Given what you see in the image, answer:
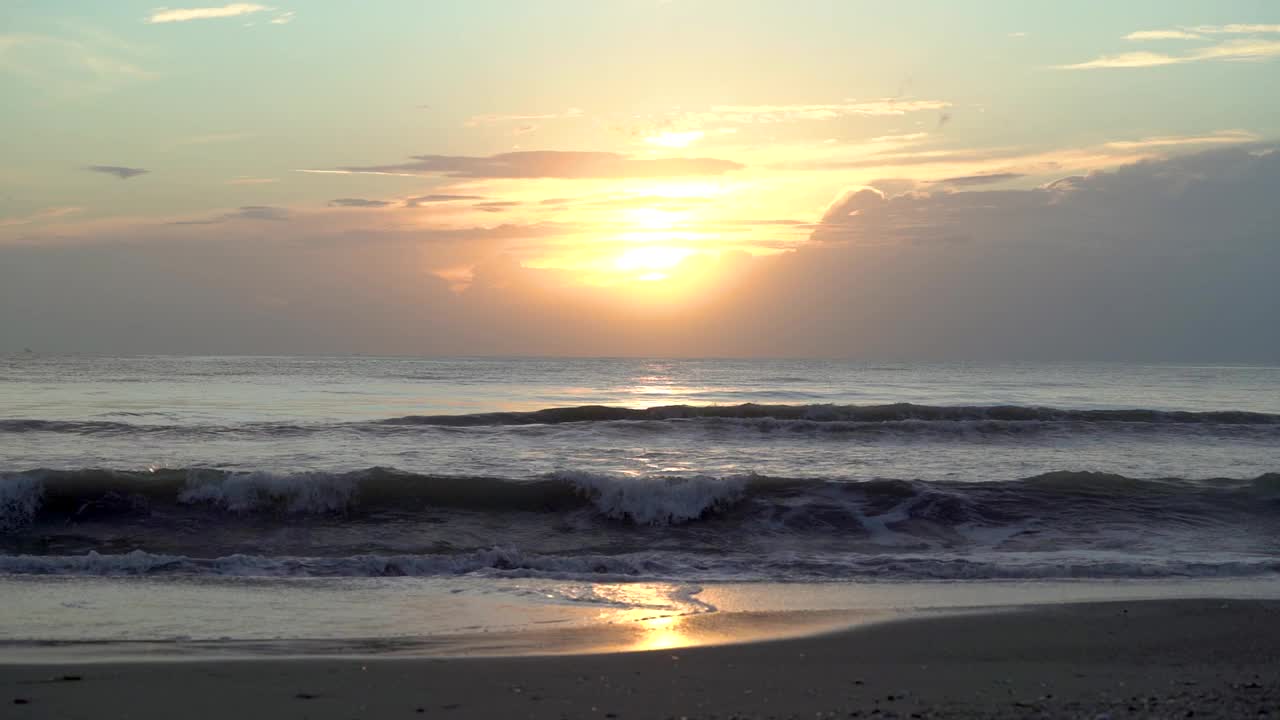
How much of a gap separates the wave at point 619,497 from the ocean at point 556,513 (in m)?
0.05

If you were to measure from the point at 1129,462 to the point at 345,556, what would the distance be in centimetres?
1749

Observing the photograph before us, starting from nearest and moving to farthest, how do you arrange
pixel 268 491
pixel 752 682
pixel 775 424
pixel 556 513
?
pixel 752 682
pixel 268 491
pixel 556 513
pixel 775 424

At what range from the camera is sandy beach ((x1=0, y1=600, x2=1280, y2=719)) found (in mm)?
5805

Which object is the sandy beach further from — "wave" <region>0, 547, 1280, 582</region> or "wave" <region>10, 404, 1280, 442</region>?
"wave" <region>10, 404, 1280, 442</region>

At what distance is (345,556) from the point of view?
12.6 meters

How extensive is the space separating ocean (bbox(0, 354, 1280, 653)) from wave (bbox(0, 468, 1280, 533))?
0.16ft

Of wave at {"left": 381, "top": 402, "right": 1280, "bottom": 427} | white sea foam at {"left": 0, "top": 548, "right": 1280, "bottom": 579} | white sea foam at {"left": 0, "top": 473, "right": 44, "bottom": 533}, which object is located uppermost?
white sea foam at {"left": 0, "top": 473, "right": 44, "bottom": 533}

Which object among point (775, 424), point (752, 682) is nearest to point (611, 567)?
point (752, 682)

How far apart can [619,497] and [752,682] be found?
9.55 metres

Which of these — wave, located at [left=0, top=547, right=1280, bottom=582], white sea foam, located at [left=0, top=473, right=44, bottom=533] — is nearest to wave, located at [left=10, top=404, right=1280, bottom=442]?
white sea foam, located at [left=0, top=473, right=44, bottom=533]

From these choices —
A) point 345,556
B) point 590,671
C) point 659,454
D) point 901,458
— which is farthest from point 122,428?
point 590,671

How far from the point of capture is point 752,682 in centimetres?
648

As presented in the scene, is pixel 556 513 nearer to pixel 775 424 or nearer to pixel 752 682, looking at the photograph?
pixel 752 682

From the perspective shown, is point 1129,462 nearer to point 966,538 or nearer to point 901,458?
point 901,458
